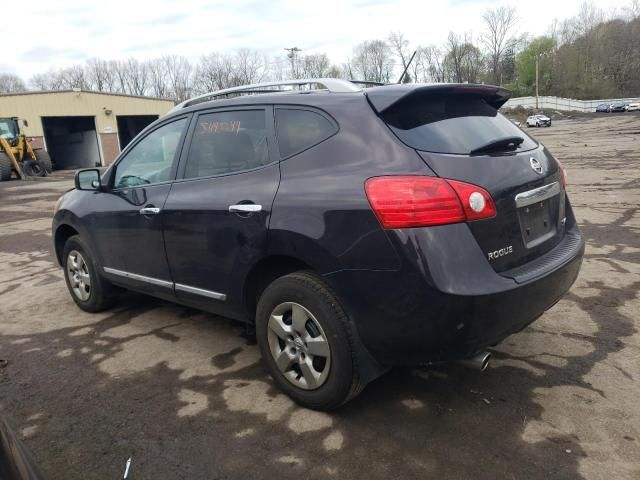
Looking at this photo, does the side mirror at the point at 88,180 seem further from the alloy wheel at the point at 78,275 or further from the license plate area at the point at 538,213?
the license plate area at the point at 538,213

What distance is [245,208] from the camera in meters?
3.04

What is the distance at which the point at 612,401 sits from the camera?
291cm

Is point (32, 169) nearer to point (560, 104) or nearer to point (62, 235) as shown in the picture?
point (62, 235)

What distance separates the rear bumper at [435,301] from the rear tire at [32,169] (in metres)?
29.0

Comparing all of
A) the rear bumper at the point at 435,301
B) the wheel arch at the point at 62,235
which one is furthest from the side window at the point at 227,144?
the wheel arch at the point at 62,235

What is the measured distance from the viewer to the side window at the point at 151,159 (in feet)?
12.5

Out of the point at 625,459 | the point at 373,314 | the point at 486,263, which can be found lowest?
the point at 625,459

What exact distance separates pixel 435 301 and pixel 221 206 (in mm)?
1508

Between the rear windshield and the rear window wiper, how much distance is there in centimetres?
3

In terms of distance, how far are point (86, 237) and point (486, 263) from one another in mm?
3591

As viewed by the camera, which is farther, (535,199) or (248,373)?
(248,373)

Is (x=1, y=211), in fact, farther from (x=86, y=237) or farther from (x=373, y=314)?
(x=373, y=314)

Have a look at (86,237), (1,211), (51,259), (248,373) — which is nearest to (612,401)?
(248,373)

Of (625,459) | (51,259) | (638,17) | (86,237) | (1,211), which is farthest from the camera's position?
(638,17)
